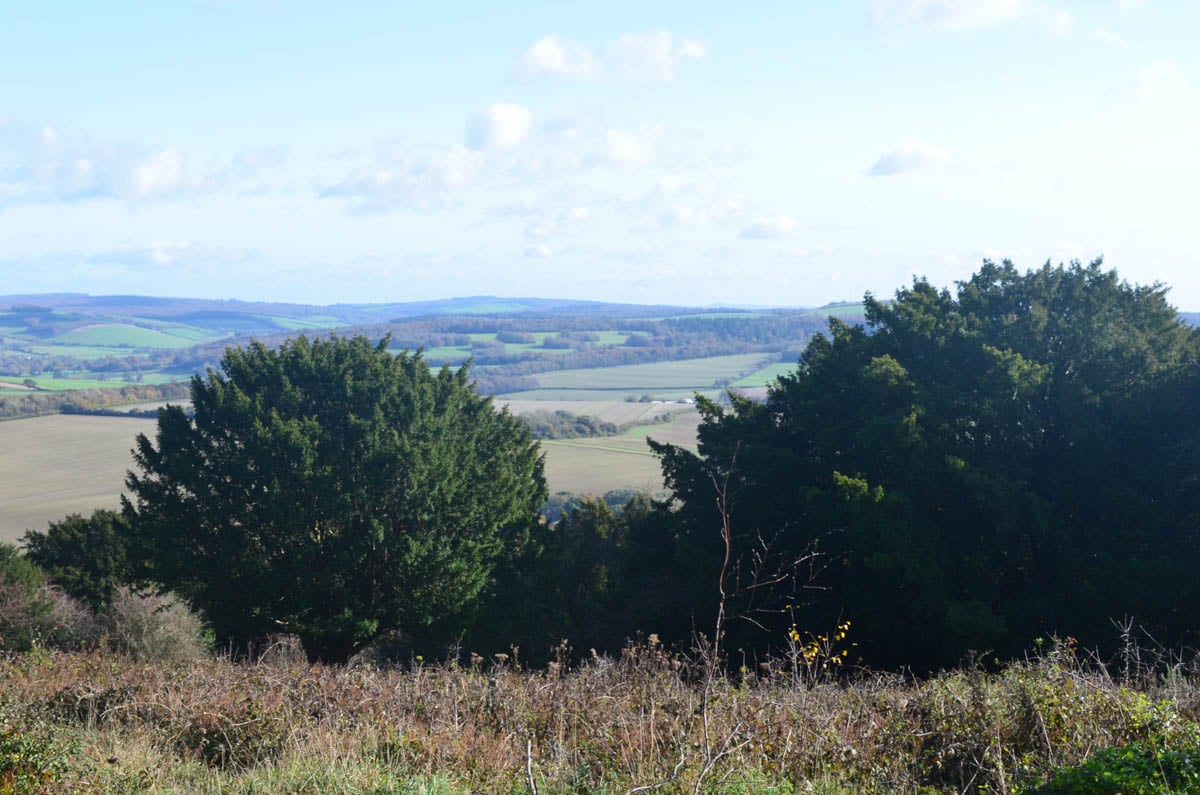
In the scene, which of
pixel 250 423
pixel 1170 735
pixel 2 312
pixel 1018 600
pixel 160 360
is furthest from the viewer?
pixel 2 312

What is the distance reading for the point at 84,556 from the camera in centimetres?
2986

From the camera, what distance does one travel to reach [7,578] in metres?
23.5

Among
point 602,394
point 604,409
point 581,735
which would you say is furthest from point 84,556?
point 602,394

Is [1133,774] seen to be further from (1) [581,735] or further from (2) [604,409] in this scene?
(2) [604,409]

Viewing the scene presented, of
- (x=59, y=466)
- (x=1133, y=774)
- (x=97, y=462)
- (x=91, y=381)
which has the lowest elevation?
(x=59, y=466)

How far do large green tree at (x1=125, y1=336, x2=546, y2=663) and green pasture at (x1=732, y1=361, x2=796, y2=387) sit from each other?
55.5 m

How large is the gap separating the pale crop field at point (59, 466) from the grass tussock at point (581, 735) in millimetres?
37667

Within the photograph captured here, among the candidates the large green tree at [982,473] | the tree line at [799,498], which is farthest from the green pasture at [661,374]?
the large green tree at [982,473]

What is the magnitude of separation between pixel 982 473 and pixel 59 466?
5781cm

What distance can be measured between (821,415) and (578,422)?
51.8 m

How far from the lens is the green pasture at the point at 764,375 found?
80.5 meters

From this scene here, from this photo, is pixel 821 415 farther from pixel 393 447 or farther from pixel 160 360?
pixel 160 360

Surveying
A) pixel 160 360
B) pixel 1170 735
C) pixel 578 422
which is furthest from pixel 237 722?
pixel 160 360

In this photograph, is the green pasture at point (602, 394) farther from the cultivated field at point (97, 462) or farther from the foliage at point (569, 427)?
the foliage at point (569, 427)
